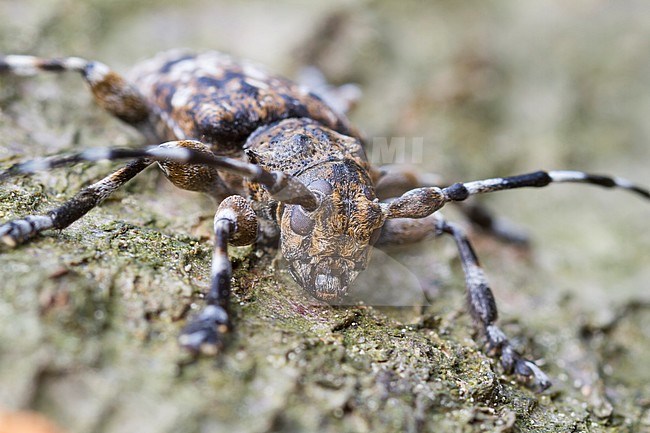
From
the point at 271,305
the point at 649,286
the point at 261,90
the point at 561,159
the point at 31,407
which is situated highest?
the point at 261,90

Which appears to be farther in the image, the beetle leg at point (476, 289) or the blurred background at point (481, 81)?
the blurred background at point (481, 81)

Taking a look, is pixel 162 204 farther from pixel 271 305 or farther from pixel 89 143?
pixel 271 305

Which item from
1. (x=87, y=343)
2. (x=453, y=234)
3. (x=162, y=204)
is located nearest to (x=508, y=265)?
(x=453, y=234)

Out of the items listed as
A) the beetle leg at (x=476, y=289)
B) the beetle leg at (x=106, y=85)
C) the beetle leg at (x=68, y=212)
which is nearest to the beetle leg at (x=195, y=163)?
the beetle leg at (x=68, y=212)

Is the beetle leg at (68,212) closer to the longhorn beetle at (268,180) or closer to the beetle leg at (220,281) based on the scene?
the longhorn beetle at (268,180)

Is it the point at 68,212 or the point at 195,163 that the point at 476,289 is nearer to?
the point at 195,163

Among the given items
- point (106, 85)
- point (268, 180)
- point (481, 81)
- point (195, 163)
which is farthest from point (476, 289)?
point (481, 81)
